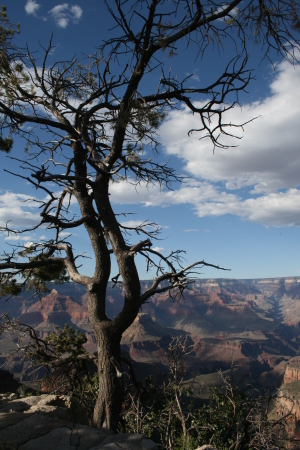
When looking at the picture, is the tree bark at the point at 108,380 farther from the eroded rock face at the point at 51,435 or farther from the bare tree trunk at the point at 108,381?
the eroded rock face at the point at 51,435

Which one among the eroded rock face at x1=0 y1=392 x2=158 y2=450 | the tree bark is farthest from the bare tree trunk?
the eroded rock face at x1=0 y1=392 x2=158 y2=450

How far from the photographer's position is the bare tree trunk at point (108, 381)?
4.59 m

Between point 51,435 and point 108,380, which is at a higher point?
point 108,380

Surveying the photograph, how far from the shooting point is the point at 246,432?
4.59 meters

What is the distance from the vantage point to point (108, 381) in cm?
476

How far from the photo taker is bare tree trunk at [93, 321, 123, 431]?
4.59 metres

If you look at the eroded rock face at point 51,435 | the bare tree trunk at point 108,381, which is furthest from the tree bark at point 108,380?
the eroded rock face at point 51,435

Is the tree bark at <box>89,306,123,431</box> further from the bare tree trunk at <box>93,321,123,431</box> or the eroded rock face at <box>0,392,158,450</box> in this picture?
the eroded rock face at <box>0,392,158,450</box>

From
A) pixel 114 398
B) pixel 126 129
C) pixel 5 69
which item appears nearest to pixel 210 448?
pixel 114 398

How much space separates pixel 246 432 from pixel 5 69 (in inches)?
268

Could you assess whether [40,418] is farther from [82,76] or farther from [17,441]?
[82,76]

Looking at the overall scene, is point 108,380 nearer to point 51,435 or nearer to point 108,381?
point 108,381

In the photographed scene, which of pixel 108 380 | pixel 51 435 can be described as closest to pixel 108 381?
pixel 108 380

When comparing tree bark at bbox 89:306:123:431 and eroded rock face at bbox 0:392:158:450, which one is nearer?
eroded rock face at bbox 0:392:158:450
